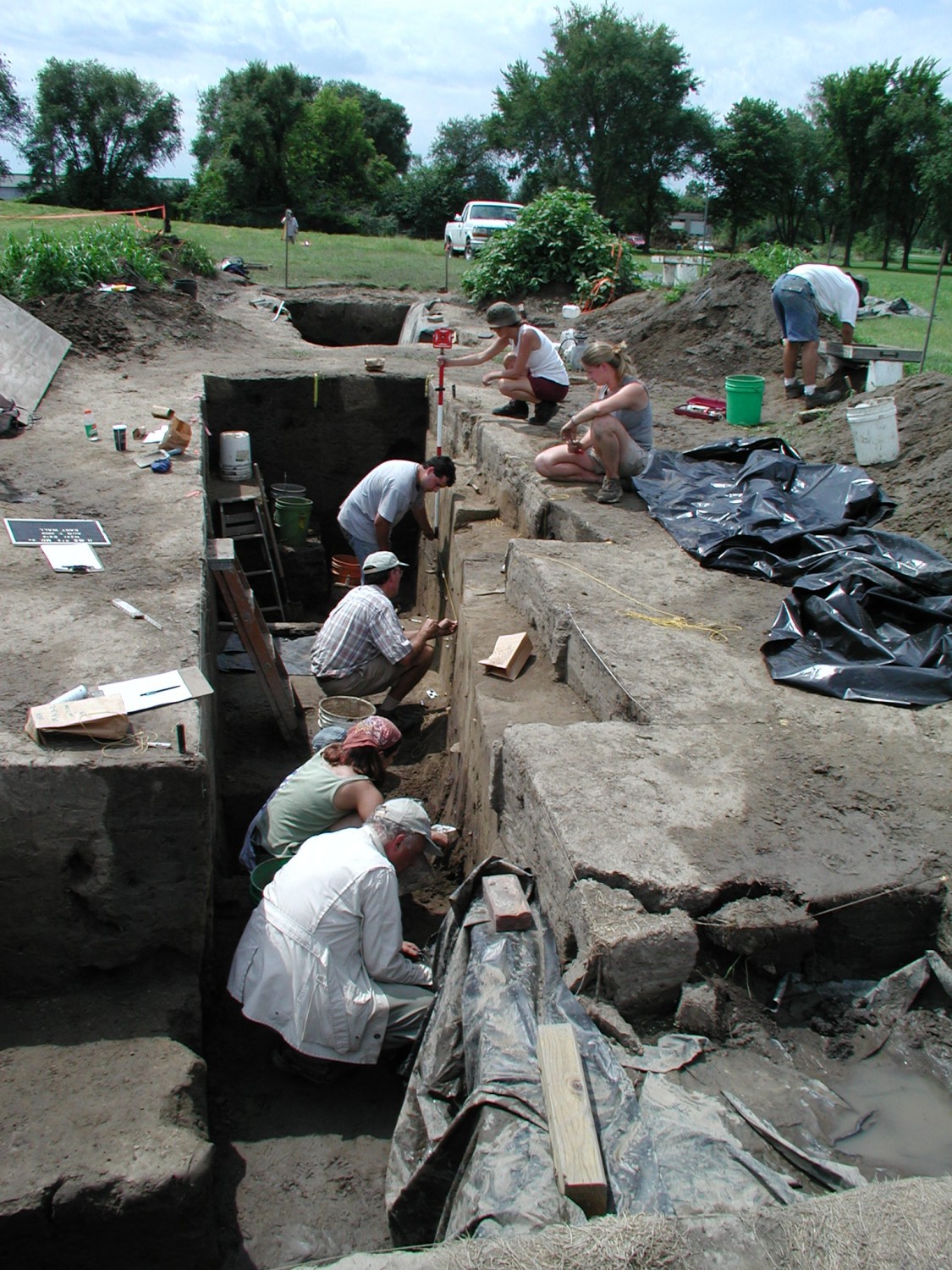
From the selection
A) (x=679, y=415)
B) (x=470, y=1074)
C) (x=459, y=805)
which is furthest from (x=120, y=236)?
(x=470, y=1074)

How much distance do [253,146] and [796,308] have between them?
38129mm

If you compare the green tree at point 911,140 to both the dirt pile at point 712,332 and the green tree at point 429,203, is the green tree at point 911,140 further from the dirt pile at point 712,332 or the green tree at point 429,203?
the dirt pile at point 712,332

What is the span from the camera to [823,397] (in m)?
9.09

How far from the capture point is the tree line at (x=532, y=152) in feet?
126

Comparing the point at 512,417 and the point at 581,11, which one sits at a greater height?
the point at 581,11

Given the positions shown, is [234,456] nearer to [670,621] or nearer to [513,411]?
[513,411]

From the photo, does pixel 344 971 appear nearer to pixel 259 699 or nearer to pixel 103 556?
pixel 103 556

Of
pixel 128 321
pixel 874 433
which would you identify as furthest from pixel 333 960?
pixel 128 321

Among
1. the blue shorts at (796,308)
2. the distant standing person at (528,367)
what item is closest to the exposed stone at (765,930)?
the distant standing person at (528,367)

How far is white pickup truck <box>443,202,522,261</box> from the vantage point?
21562 mm

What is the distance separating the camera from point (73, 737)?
11.0ft

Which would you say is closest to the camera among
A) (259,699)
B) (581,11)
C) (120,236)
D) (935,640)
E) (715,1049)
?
(715,1049)

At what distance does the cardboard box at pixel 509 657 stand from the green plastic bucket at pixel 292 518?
573cm

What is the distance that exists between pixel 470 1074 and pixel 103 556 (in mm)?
3831
